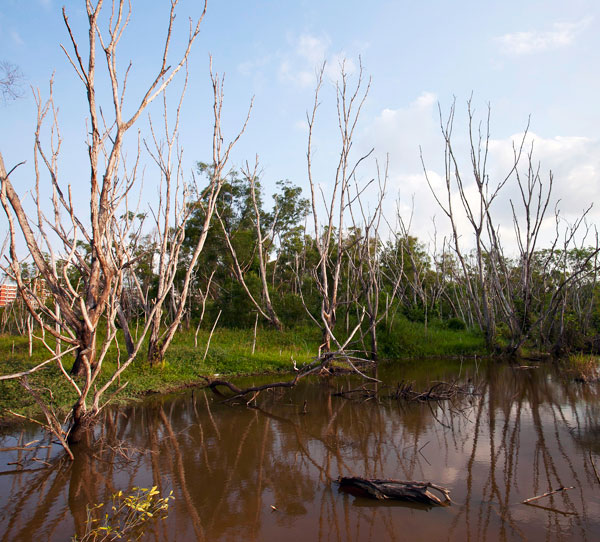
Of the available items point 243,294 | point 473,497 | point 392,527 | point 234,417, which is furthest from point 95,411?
point 243,294

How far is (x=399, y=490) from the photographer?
3.96m

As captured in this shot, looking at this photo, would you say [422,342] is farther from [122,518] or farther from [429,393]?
[122,518]

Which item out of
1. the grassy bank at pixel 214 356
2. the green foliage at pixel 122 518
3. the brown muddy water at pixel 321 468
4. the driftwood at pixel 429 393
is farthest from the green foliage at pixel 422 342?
the green foliage at pixel 122 518

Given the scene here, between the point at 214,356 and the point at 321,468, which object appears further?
the point at 214,356

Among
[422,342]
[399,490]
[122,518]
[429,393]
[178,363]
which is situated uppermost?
[422,342]

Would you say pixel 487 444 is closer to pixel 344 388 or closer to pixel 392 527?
pixel 392 527

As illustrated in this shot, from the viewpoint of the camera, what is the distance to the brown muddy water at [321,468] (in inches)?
142

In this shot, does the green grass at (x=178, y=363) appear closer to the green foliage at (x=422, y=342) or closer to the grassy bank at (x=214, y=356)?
the grassy bank at (x=214, y=356)

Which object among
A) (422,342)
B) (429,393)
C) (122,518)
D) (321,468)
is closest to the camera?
(122,518)

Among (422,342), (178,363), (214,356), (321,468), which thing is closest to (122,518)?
(321,468)

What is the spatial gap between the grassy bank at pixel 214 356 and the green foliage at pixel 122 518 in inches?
87.8

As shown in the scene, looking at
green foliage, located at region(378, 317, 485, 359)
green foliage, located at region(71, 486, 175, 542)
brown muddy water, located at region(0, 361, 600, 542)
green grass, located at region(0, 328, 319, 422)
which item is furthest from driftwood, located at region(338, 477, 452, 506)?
green foliage, located at region(378, 317, 485, 359)

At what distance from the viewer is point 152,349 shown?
32.4 feet

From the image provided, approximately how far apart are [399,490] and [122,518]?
230 cm
